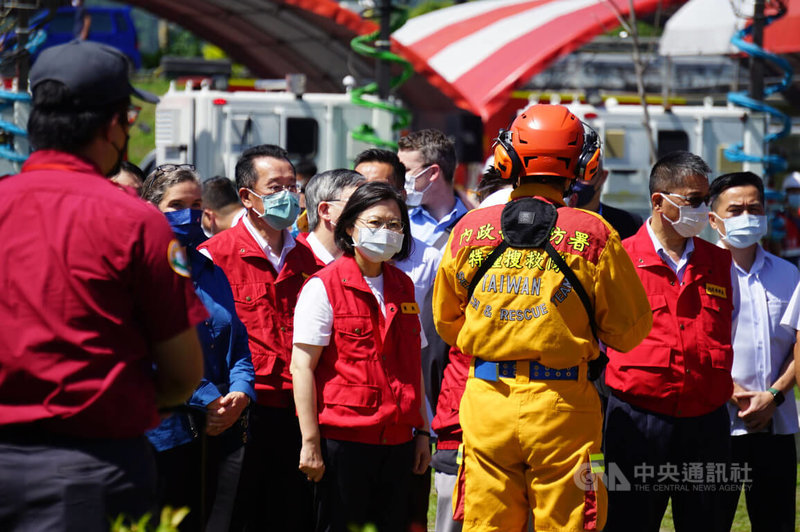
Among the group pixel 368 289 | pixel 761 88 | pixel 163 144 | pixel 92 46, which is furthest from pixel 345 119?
pixel 92 46

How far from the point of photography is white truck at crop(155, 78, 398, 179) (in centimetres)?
1311

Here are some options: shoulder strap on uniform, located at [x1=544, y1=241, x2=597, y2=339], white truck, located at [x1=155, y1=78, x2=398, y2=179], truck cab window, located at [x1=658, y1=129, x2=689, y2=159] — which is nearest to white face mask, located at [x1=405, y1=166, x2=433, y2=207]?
shoulder strap on uniform, located at [x1=544, y1=241, x2=597, y2=339]

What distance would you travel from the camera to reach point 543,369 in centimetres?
416

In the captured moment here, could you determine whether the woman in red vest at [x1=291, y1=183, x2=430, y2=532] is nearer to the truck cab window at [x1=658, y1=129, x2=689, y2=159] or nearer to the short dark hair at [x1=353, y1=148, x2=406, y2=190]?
the short dark hair at [x1=353, y1=148, x2=406, y2=190]

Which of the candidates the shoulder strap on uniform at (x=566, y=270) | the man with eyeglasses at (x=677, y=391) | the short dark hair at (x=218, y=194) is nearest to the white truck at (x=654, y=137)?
the short dark hair at (x=218, y=194)

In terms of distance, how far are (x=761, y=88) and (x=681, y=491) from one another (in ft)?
26.4

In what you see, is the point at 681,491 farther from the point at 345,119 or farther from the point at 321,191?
the point at 345,119

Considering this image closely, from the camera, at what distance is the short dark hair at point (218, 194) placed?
26.8 feet

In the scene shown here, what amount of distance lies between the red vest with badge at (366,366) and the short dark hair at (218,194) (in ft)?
10.9

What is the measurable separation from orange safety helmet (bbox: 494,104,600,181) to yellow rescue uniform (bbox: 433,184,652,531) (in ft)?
0.61

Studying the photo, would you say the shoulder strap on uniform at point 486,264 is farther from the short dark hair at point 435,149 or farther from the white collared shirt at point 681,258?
the short dark hair at point 435,149

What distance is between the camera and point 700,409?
205 inches

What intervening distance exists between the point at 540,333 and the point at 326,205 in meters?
1.87

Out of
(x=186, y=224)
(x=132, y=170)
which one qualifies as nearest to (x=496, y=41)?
→ (x=132, y=170)
